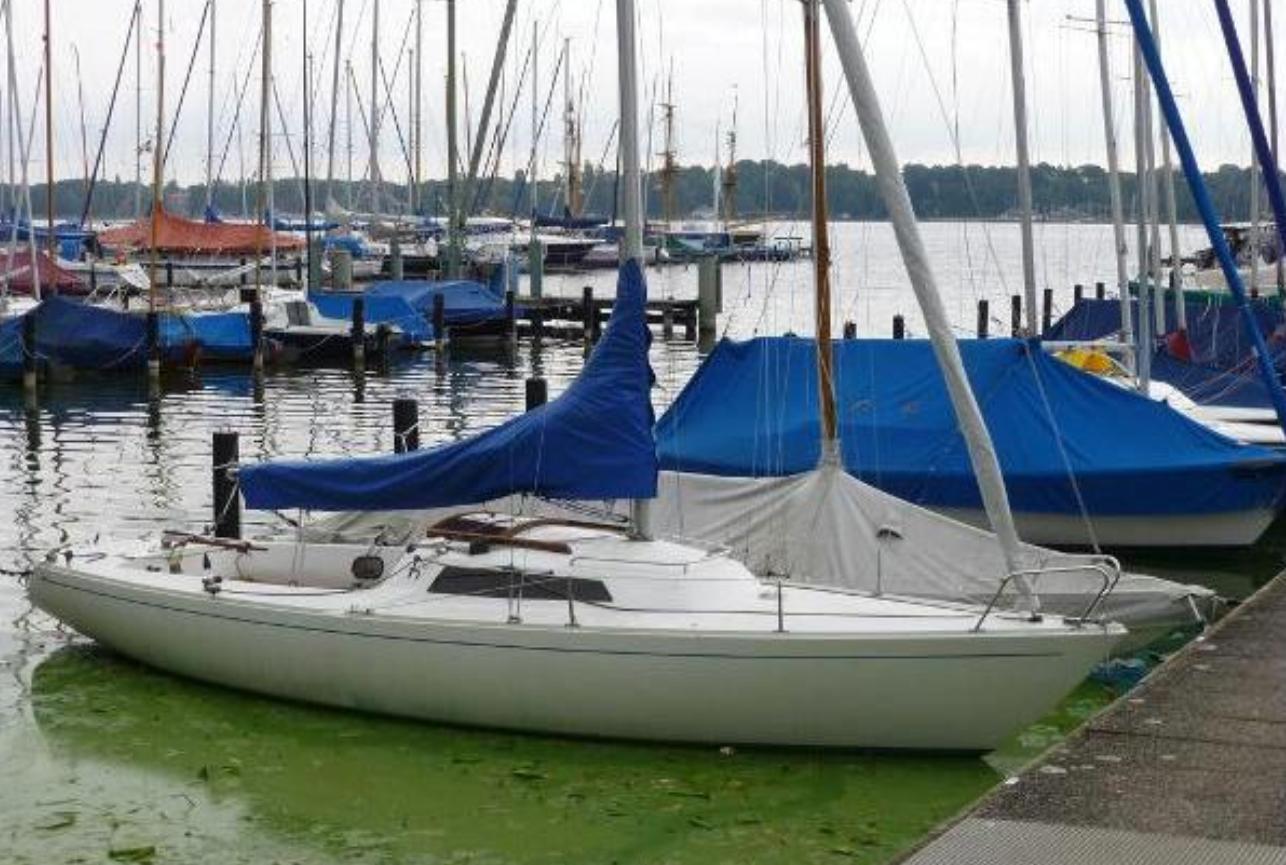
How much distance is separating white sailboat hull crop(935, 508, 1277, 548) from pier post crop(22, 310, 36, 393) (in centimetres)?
2547

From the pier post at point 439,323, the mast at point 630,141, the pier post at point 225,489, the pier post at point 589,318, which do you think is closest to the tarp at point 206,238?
the pier post at point 439,323

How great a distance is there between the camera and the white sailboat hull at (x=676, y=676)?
13.0 metres

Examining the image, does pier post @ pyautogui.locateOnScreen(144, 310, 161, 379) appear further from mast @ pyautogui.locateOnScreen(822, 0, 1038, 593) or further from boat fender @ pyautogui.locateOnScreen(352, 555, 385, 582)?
mast @ pyautogui.locateOnScreen(822, 0, 1038, 593)

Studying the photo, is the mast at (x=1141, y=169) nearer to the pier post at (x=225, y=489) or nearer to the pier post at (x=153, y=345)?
the pier post at (x=225, y=489)

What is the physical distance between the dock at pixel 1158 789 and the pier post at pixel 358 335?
35.7m

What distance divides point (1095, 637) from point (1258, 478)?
30.5 feet

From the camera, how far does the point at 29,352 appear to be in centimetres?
4019

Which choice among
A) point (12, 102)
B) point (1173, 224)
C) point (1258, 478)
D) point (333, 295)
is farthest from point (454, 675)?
point (12, 102)

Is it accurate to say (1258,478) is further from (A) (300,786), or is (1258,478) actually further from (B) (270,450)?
(B) (270,450)

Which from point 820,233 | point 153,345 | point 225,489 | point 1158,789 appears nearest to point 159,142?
point 153,345

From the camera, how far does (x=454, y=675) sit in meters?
14.0

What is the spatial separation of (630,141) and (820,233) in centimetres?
318

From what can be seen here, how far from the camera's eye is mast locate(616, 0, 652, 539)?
14719 mm

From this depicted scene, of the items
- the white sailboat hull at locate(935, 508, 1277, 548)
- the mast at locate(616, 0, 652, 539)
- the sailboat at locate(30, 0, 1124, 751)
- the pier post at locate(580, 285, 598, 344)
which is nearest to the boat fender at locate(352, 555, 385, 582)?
the sailboat at locate(30, 0, 1124, 751)
